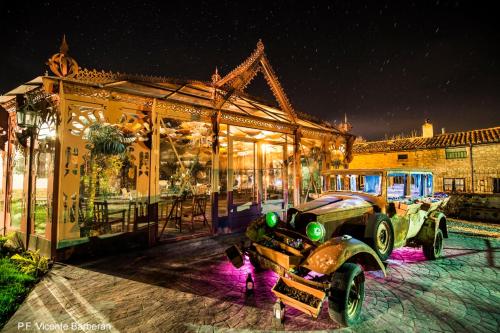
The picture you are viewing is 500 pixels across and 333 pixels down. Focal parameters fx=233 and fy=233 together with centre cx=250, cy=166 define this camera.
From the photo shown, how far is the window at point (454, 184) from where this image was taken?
20.7 metres

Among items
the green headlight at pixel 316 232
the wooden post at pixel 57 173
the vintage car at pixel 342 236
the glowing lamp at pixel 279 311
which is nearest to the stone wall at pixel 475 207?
the vintage car at pixel 342 236

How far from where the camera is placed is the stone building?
19.0 m

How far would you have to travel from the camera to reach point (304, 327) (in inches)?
135

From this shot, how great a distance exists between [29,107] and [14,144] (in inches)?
107

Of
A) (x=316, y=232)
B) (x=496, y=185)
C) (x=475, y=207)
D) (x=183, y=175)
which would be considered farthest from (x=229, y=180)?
(x=496, y=185)

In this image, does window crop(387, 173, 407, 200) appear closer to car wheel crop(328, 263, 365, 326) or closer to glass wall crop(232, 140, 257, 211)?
car wheel crop(328, 263, 365, 326)

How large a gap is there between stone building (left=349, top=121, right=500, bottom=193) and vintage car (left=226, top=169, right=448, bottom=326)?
13.5 m

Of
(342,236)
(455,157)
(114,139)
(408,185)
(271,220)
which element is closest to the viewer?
(342,236)

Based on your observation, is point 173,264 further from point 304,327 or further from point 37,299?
point 304,327

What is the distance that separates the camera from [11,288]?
4516 mm

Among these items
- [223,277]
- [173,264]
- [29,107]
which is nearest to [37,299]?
[173,264]

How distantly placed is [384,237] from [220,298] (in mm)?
3579

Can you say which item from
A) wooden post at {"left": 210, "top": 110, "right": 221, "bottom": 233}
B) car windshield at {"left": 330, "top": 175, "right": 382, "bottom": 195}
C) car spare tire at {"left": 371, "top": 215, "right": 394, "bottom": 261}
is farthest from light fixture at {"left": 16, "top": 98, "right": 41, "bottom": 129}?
car spare tire at {"left": 371, "top": 215, "right": 394, "bottom": 261}

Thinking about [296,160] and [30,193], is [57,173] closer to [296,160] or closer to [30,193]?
[30,193]
